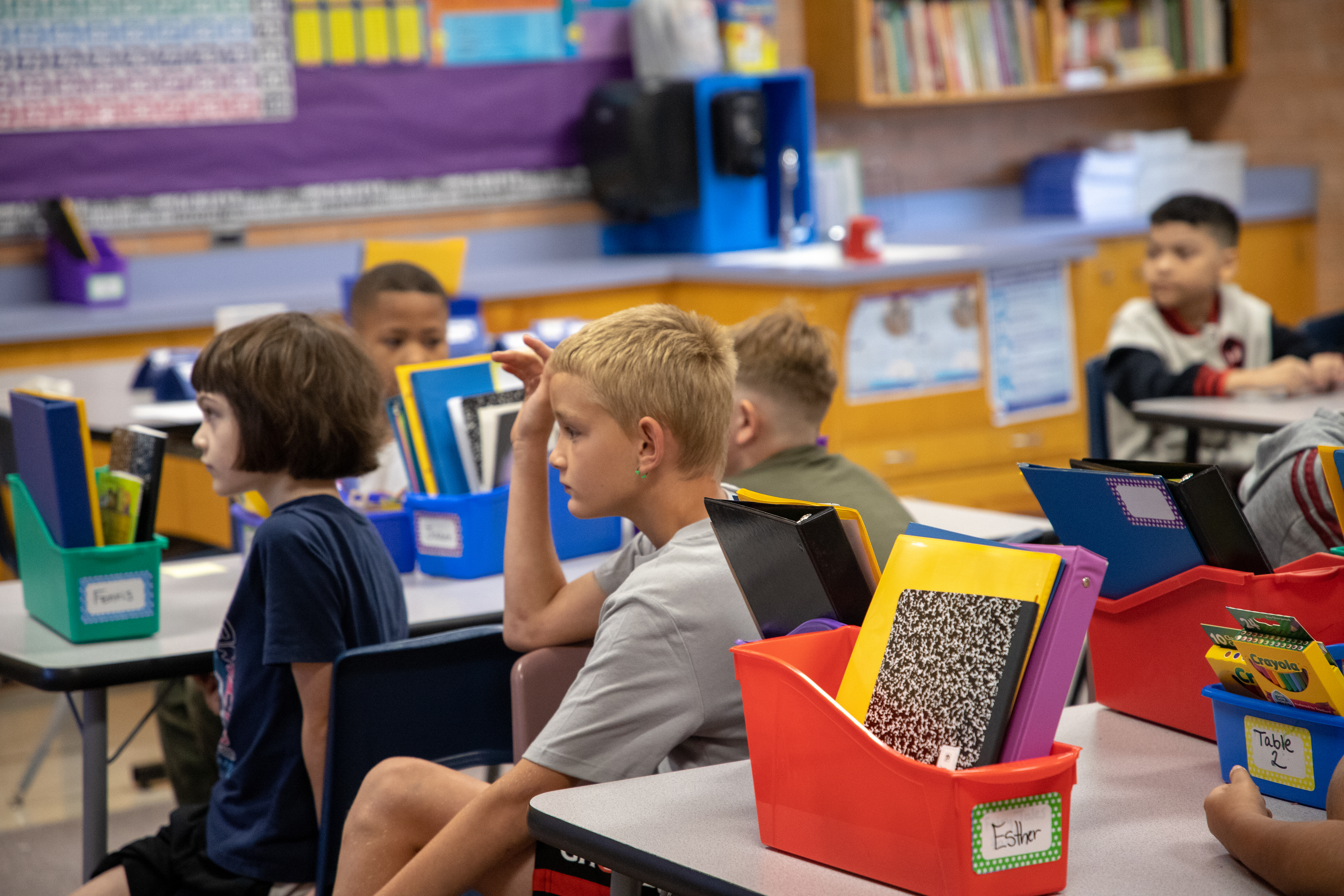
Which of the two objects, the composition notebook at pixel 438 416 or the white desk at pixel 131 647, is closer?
the white desk at pixel 131 647

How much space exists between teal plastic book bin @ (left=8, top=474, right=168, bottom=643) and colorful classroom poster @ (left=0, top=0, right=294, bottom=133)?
307 centimetres

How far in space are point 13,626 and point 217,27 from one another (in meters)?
3.29

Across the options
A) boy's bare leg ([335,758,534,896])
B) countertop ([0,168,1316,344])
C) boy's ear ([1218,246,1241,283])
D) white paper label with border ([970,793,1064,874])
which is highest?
countertop ([0,168,1316,344])

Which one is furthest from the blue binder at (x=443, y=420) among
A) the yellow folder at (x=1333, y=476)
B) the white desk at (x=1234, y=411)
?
the white desk at (x=1234, y=411)

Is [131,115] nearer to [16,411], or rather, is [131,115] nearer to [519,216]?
[519,216]

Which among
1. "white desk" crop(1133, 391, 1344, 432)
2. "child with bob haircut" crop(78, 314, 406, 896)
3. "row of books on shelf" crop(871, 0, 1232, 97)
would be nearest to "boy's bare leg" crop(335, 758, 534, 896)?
"child with bob haircut" crop(78, 314, 406, 896)

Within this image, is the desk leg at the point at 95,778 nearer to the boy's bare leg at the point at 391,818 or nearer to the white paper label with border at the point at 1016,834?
the boy's bare leg at the point at 391,818

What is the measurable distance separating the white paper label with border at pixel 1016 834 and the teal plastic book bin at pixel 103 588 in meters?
1.25

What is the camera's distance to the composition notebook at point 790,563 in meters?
1.14

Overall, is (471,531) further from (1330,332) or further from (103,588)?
(1330,332)

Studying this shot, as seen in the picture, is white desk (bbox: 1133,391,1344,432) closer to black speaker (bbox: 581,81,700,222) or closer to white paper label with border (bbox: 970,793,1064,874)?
white paper label with border (bbox: 970,793,1064,874)

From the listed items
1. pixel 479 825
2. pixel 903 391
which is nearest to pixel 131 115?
pixel 903 391

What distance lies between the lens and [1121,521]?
1.33 metres

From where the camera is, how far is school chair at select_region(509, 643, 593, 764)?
156 cm
